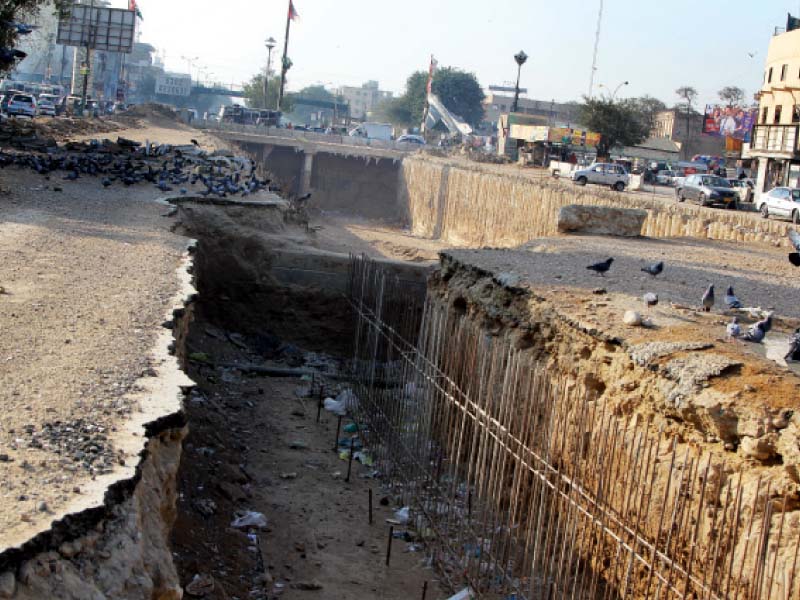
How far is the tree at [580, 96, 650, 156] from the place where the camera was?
5244 centimetres

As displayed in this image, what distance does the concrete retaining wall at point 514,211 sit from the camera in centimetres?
2067

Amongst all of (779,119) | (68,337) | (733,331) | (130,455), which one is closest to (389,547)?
(68,337)

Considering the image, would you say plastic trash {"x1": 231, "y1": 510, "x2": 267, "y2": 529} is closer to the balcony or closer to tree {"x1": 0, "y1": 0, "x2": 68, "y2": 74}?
tree {"x1": 0, "y1": 0, "x2": 68, "y2": 74}

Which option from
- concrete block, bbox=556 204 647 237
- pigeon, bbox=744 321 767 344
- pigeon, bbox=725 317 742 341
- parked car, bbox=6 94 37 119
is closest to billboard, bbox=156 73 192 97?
parked car, bbox=6 94 37 119

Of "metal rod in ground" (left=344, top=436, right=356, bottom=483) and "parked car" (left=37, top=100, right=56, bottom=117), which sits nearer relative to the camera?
"metal rod in ground" (left=344, top=436, right=356, bottom=483)

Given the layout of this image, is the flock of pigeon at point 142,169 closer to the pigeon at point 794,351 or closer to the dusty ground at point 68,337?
the dusty ground at point 68,337

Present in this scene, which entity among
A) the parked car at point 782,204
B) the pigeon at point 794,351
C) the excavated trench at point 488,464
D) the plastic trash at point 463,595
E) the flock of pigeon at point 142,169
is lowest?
the plastic trash at point 463,595

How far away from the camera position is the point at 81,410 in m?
6.45

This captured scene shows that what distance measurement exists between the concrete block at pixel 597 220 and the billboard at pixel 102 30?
35.2 m

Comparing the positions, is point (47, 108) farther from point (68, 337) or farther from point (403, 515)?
point (68, 337)

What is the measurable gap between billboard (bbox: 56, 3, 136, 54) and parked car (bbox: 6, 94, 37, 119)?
4.28 metres

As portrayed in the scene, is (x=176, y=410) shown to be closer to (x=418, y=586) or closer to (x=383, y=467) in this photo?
(x=418, y=586)

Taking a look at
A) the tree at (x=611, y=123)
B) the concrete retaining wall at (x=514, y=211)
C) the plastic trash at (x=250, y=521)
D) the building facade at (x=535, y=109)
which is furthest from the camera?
the building facade at (x=535, y=109)

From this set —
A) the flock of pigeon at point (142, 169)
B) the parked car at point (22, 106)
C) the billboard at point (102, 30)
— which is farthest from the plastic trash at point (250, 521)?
the billboard at point (102, 30)
